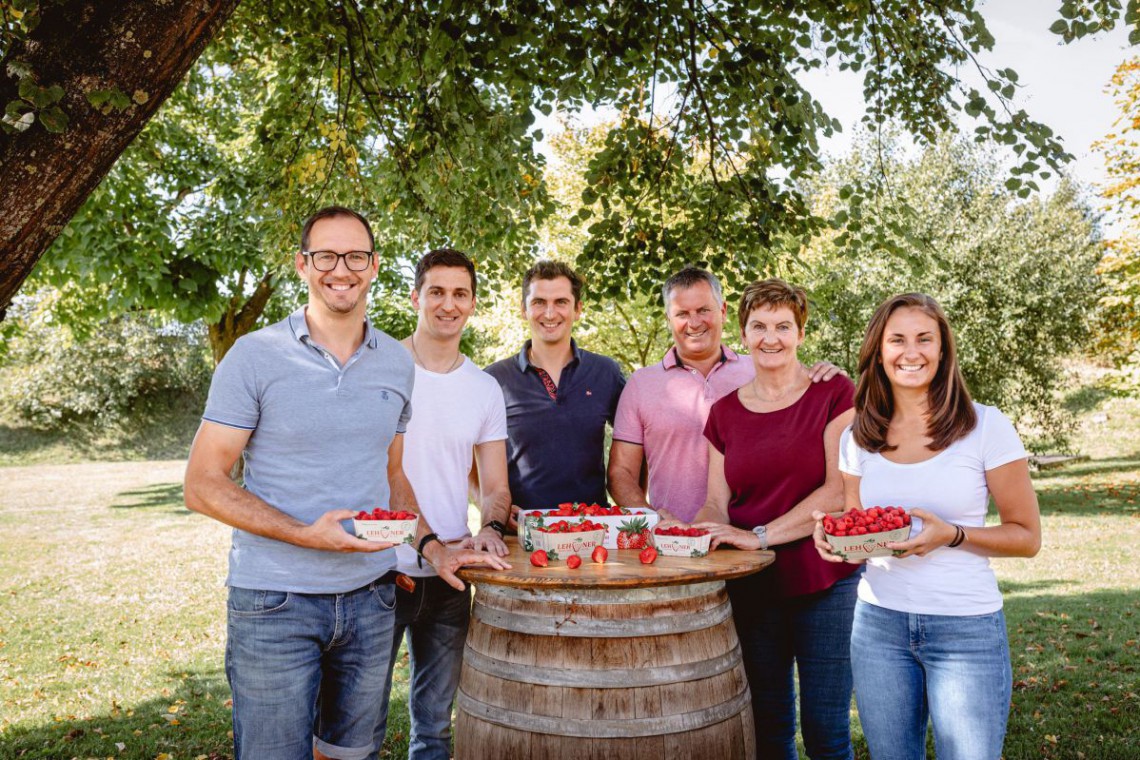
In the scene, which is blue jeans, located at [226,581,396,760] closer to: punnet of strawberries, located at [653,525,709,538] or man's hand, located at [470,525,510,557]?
man's hand, located at [470,525,510,557]

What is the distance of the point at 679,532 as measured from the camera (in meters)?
3.05

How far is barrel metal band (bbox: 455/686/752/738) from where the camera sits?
8.73 feet

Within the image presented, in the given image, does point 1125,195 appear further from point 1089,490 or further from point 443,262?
point 443,262

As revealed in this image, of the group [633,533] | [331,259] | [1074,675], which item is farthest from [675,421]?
[1074,675]

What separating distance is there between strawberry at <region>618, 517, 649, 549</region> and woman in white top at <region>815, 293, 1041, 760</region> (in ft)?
2.44

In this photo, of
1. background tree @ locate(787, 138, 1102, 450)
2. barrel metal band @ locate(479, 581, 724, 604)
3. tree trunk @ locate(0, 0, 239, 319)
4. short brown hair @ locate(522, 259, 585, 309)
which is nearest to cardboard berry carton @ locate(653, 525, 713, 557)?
barrel metal band @ locate(479, 581, 724, 604)

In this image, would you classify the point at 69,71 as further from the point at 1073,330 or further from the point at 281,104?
the point at 1073,330

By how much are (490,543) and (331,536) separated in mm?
834

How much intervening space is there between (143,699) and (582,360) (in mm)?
4354

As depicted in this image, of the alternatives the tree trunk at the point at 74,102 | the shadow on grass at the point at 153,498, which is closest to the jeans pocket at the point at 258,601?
the tree trunk at the point at 74,102

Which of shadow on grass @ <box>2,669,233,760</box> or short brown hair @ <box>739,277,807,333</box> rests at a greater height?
short brown hair @ <box>739,277,807,333</box>

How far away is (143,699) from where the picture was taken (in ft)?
19.6

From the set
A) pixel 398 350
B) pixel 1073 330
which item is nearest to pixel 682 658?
pixel 398 350

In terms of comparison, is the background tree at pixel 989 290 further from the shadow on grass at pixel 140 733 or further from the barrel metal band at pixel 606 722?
the barrel metal band at pixel 606 722
